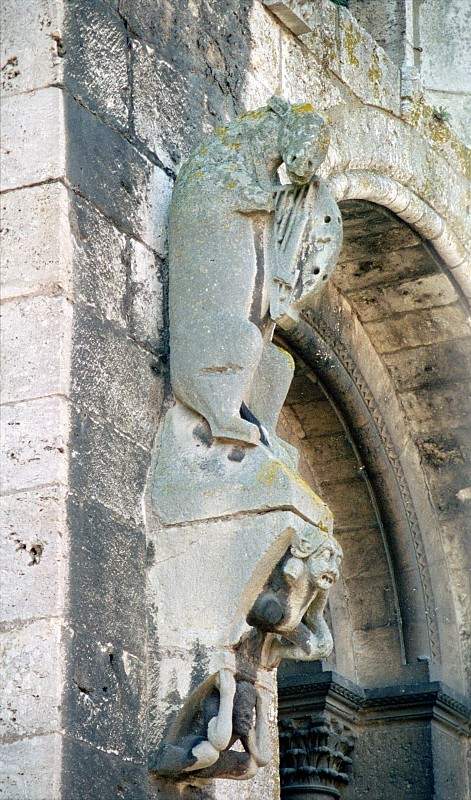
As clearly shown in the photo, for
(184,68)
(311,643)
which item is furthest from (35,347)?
(184,68)

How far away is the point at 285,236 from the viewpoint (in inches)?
185

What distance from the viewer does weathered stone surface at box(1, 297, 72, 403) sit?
425 centimetres

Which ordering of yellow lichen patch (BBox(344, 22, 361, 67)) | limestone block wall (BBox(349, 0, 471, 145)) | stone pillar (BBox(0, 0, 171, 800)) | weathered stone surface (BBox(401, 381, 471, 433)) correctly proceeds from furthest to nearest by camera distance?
limestone block wall (BBox(349, 0, 471, 145)) → weathered stone surface (BBox(401, 381, 471, 433)) → yellow lichen patch (BBox(344, 22, 361, 67)) → stone pillar (BBox(0, 0, 171, 800))

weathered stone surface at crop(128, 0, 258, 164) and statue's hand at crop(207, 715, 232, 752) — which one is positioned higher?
weathered stone surface at crop(128, 0, 258, 164)

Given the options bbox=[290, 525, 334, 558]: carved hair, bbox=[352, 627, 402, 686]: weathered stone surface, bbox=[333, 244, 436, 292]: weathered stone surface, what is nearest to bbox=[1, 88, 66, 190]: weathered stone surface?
bbox=[290, 525, 334, 558]: carved hair

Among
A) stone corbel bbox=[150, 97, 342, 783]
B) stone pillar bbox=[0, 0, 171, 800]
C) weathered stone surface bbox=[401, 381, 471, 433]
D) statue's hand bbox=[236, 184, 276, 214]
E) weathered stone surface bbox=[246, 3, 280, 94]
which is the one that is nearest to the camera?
stone pillar bbox=[0, 0, 171, 800]

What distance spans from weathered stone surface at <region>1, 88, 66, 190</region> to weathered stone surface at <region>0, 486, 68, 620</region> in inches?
35.3

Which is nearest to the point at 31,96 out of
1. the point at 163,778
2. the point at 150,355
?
the point at 150,355

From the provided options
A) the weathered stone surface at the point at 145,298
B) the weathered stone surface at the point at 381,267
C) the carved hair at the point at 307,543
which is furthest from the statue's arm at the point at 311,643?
the weathered stone surface at the point at 381,267

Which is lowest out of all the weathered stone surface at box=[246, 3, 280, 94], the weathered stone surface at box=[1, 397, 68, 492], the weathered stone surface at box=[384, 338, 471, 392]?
the weathered stone surface at box=[1, 397, 68, 492]

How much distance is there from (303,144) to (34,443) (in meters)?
→ 1.17

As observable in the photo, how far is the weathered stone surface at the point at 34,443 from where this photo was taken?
4.15 metres

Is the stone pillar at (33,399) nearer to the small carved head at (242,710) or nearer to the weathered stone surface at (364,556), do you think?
the small carved head at (242,710)

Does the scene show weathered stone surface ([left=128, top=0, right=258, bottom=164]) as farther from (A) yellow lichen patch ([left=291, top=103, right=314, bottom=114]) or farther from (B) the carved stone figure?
(B) the carved stone figure
